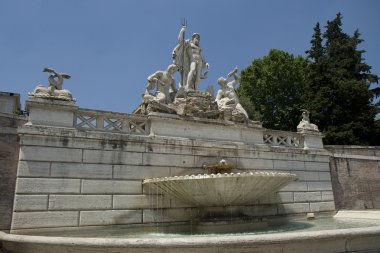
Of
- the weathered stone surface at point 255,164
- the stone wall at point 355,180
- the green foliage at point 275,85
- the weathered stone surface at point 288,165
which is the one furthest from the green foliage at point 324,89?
the weathered stone surface at point 255,164

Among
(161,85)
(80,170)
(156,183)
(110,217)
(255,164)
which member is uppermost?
(161,85)

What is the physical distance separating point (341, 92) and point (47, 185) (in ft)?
82.0

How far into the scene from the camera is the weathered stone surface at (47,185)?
338 inches

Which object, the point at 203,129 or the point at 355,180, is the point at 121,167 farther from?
the point at 355,180

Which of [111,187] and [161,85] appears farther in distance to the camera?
[161,85]

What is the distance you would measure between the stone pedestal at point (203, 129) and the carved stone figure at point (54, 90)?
9.14 ft

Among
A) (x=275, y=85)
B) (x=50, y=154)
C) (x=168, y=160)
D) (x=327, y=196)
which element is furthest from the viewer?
(x=275, y=85)

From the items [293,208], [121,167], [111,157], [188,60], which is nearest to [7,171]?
[111,157]

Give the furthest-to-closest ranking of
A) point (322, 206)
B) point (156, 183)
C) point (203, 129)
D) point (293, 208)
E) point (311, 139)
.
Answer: point (311, 139) < point (322, 206) < point (293, 208) < point (203, 129) < point (156, 183)

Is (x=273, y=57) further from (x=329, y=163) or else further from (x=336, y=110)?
(x=329, y=163)

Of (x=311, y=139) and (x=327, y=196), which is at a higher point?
A: (x=311, y=139)

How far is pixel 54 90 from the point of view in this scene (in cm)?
984

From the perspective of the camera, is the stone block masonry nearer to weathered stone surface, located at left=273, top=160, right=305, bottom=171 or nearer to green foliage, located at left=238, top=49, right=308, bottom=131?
weathered stone surface, located at left=273, top=160, right=305, bottom=171

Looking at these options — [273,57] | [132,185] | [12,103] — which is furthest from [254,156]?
[273,57]
